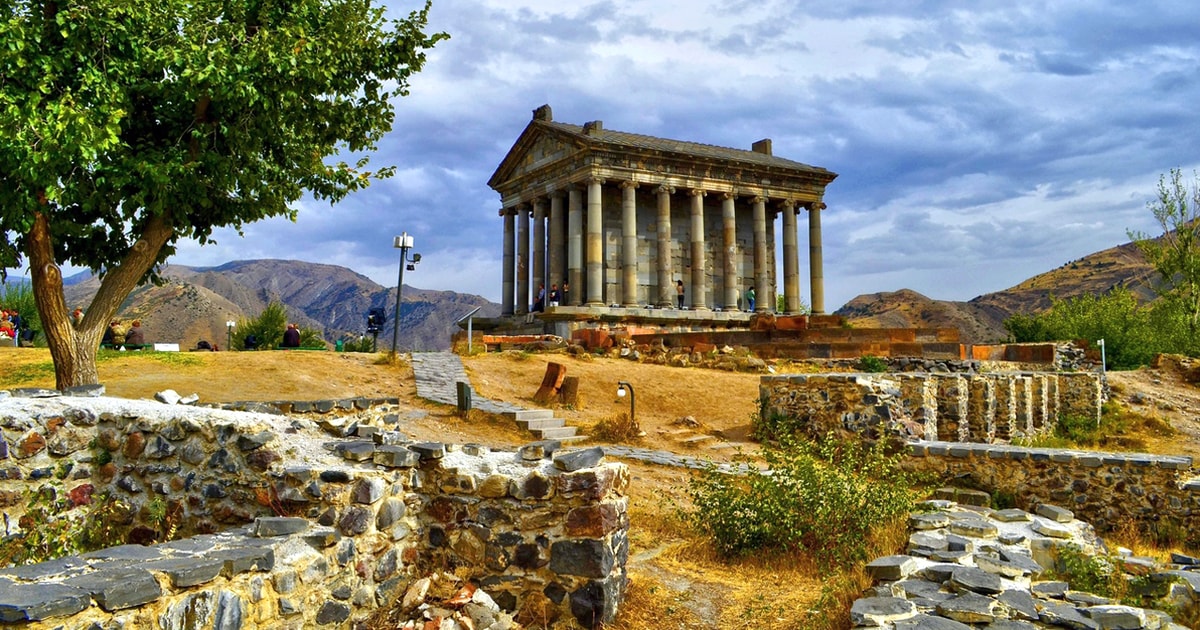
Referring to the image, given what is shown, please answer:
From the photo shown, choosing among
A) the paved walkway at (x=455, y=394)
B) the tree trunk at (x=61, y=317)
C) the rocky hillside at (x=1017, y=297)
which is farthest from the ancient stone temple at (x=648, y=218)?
the rocky hillside at (x=1017, y=297)

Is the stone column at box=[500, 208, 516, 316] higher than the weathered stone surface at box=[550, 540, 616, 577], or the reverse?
the stone column at box=[500, 208, 516, 316]

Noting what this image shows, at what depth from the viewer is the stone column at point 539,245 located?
3612cm

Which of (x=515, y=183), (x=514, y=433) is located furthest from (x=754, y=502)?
(x=515, y=183)

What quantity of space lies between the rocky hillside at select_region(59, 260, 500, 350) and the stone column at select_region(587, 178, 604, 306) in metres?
11.1

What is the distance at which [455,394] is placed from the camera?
17062mm

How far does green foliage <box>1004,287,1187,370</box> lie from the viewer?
1240 inches

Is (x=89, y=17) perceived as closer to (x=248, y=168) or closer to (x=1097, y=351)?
(x=248, y=168)

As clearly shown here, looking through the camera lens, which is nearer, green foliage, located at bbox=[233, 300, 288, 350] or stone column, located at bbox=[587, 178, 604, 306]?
green foliage, located at bbox=[233, 300, 288, 350]

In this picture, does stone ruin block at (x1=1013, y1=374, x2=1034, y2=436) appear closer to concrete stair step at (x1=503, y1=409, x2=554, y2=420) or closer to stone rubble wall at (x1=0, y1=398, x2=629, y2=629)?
concrete stair step at (x1=503, y1=409, x2=554, y2=420)

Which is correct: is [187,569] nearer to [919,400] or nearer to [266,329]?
[919,400]

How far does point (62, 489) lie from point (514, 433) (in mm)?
8585

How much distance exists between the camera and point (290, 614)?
4270 millimetres

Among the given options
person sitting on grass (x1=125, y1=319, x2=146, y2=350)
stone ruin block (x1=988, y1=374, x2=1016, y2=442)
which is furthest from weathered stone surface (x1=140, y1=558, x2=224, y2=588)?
person sitting on grass (x1=125, y1=319, x2=146, y2=350)

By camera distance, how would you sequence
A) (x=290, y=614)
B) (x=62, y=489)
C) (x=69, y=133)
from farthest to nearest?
1. (x=69, y=133)
2. (x=62, y=489)
3. (x=290, y=614)
